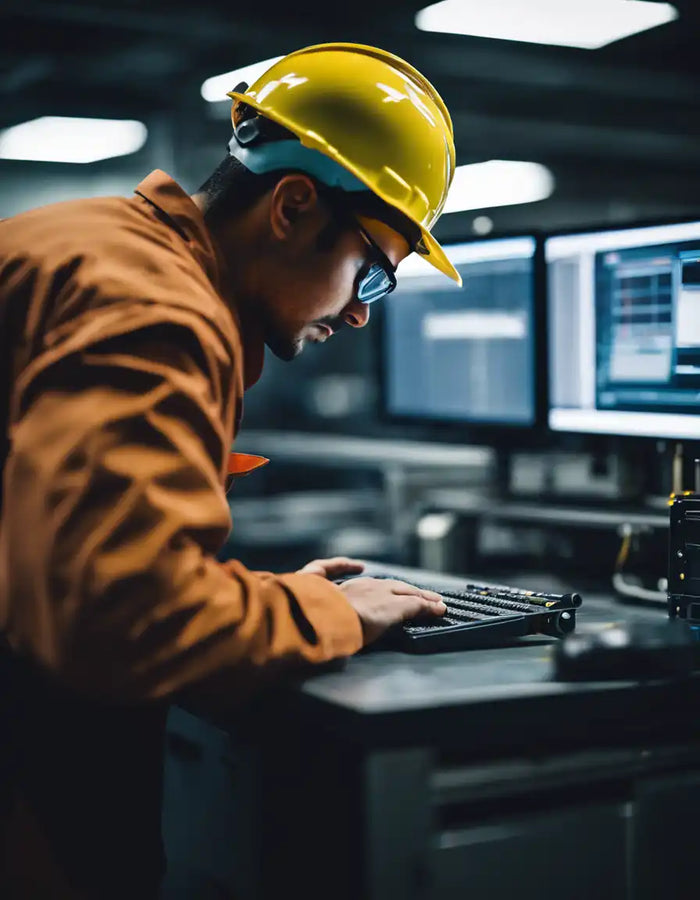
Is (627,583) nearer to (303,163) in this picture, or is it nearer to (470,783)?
(470,783)

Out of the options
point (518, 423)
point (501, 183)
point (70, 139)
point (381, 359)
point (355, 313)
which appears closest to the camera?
point (355, 313)

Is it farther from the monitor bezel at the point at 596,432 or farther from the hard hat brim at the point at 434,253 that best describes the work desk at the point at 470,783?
the monitor bezel at the point at 596,432

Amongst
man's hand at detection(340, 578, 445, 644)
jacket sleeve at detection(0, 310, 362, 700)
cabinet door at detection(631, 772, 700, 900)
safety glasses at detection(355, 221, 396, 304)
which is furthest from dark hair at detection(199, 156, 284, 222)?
cabinet door at detection(631, 772, 700, 900)

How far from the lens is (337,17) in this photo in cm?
409

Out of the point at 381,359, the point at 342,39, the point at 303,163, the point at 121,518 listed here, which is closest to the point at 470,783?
the point at 121,518

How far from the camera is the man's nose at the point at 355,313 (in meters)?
1.15

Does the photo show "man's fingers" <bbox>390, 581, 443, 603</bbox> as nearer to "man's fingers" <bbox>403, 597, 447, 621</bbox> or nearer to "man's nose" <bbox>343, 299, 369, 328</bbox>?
"man's fingers" <bbox>403, 597, 447, 621</bbox>

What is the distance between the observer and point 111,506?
2.61 feet

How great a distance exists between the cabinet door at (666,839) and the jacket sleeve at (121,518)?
0.44 m

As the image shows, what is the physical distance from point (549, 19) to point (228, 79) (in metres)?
1.55

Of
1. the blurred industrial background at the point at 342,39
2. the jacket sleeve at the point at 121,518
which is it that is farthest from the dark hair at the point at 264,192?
the blurred industrial background at the point at 342,39

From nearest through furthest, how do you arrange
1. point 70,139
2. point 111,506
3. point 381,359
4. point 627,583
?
1. point 111,506
2. point 627,583
3. point 381,359
4. point 70,139

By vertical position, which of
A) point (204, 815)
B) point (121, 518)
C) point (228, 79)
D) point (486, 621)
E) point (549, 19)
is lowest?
point (204, 815)

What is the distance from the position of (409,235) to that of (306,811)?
0.59 meters
